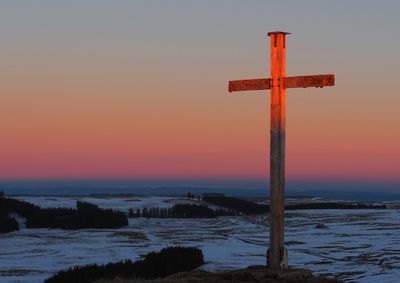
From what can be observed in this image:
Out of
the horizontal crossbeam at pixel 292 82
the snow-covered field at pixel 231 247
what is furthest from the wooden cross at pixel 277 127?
the snow-covered field at pixel 231 247

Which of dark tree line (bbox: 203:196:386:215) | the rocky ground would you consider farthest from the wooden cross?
dark tree line (bbox: 203:196:386:215)

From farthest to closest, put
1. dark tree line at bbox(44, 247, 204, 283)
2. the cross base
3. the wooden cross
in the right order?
dark tree line at bbox(44, 247, 204, 283), the cross base, the wooden cross

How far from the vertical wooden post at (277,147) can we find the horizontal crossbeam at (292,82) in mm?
160

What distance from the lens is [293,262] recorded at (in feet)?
103

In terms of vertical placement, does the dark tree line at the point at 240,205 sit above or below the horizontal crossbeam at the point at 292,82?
below

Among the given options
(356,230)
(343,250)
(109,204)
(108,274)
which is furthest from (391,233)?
(109,204)

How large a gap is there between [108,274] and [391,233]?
29467mm

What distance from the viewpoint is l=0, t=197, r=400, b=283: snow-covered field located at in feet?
95.5

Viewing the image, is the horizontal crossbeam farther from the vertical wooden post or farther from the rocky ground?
the rocky ground

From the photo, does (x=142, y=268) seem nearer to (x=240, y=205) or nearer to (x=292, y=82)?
(x=292, y=82)

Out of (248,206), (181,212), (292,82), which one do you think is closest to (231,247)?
(292,82)

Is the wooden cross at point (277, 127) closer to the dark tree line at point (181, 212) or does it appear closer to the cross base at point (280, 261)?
the cross base at point (280, 261)

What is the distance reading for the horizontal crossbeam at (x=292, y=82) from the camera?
1576cm

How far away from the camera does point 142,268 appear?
1015 inches
